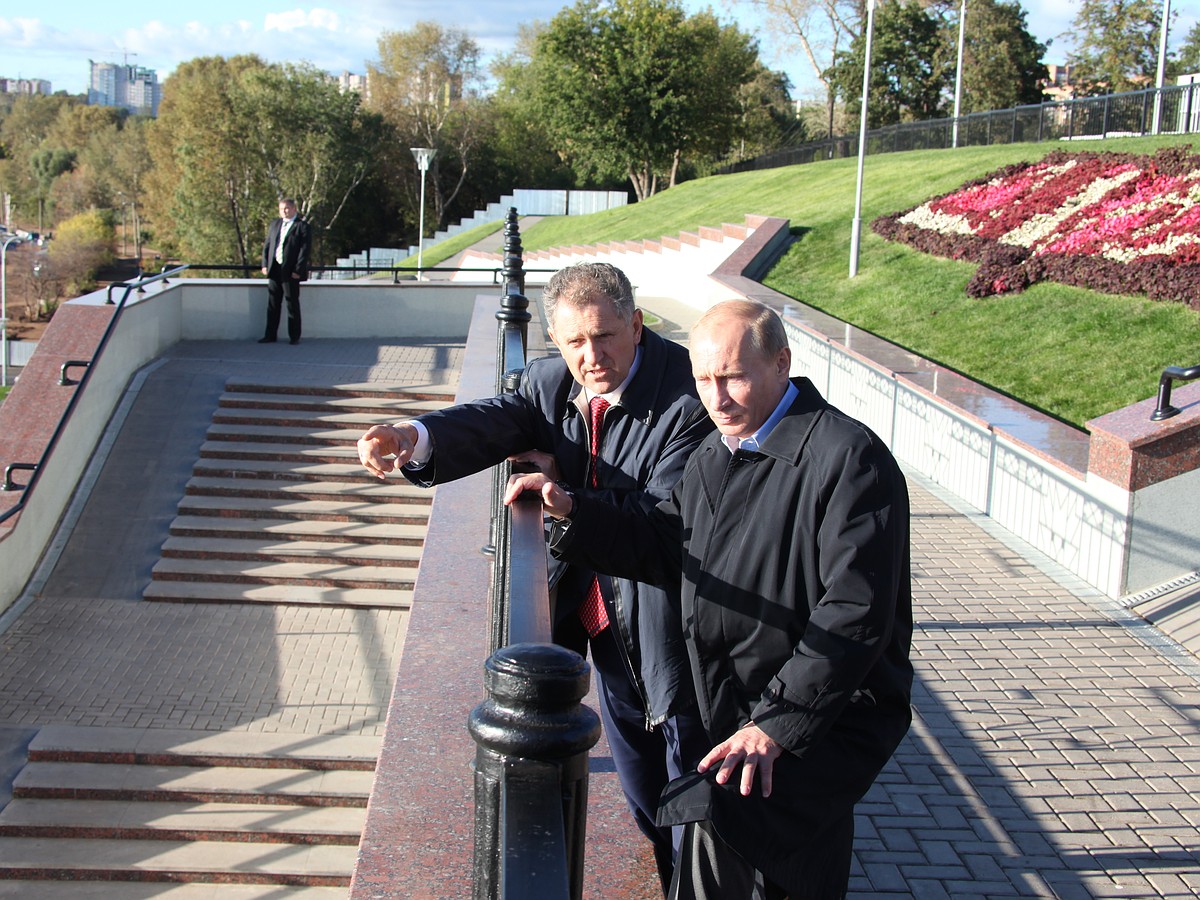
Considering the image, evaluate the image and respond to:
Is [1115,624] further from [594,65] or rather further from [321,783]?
[594,65]

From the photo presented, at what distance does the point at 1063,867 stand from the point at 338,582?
7.32 m

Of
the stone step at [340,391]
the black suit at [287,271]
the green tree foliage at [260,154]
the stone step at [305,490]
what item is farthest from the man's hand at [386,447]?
the green tree foliage at [260,154]

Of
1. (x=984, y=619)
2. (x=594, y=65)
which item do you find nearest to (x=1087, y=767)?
(x=984, y=619)

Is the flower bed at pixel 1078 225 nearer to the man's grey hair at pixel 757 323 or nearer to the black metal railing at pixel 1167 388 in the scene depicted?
the black metal railing at pixel 1167 388

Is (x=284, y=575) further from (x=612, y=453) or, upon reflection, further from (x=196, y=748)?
(x=612, y=453)

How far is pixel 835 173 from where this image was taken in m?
28.2

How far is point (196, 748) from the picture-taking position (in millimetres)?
7973

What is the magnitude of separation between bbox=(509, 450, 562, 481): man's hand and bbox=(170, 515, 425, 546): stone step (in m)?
7.79

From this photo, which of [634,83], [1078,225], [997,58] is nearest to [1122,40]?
[997,58]

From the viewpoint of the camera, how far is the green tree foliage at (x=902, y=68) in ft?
143

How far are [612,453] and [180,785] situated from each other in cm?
588

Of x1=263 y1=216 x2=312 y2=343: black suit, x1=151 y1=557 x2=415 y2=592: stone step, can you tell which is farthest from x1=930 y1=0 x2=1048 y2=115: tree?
x1=151 y1=557 x2=415 y2=592: stone step

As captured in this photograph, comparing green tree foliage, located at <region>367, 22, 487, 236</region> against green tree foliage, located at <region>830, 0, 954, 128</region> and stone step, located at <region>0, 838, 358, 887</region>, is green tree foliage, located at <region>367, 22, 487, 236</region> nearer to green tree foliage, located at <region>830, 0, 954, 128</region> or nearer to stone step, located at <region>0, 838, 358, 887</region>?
green tree foliage, located at <region>830, 0, 954, 128</region>

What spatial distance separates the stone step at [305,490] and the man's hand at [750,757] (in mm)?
9387
